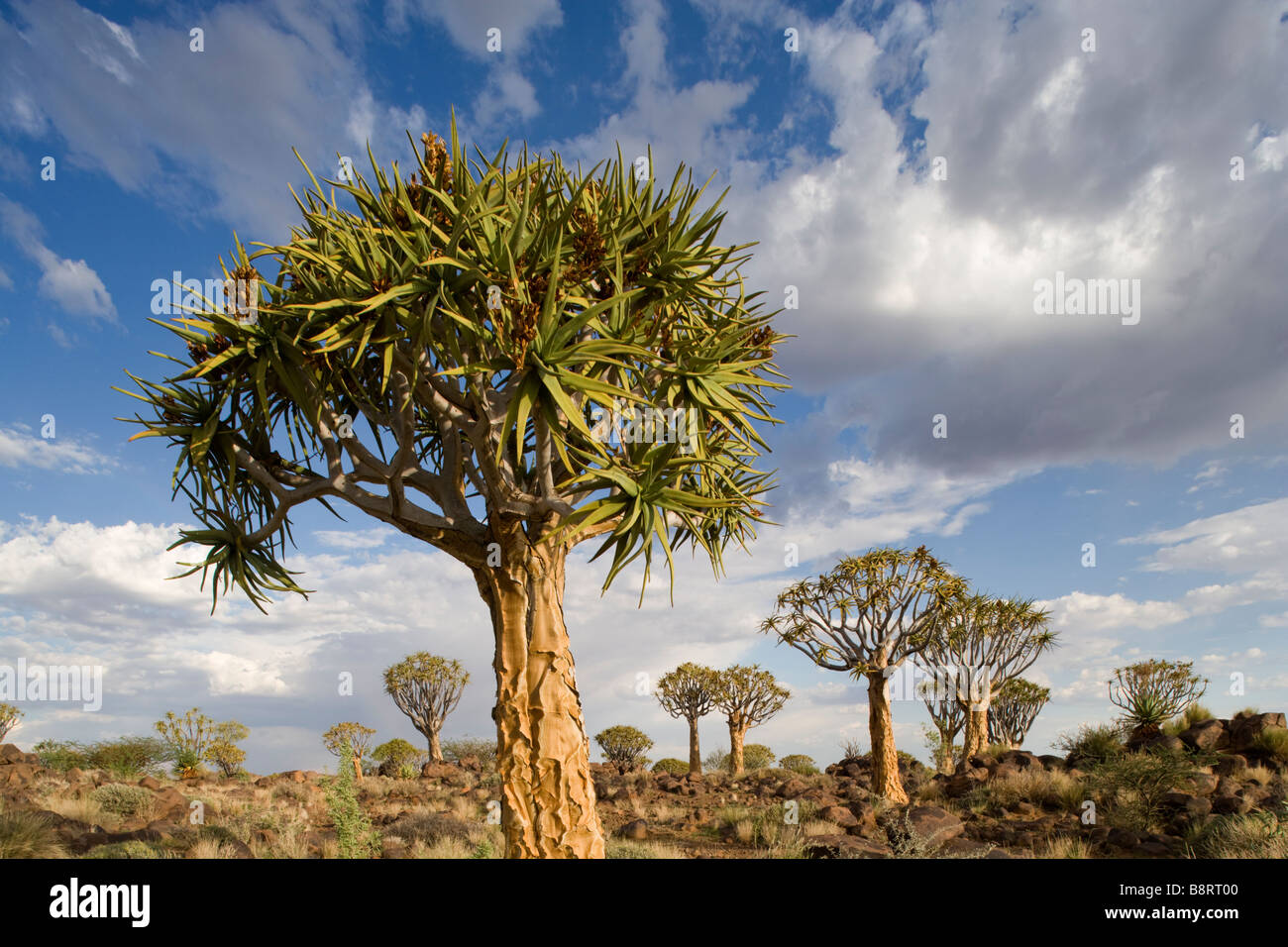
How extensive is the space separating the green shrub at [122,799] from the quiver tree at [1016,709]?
24803mm

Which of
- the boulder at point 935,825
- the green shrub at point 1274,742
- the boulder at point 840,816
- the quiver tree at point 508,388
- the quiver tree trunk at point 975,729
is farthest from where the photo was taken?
the quiver tree trunk at point 975,729

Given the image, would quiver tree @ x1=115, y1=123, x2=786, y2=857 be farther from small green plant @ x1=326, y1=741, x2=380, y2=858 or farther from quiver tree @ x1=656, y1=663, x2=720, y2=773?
quiver tree @ x1=656, y1=663, x2=720, y2=773

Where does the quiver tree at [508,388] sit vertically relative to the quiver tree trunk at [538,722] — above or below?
above

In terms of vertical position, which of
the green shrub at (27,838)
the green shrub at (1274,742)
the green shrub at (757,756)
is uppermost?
the green shrub at (27,838)

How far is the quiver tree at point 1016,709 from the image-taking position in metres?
26.8

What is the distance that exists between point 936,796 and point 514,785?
11510 mm

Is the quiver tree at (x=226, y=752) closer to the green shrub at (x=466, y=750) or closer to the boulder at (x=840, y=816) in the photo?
the green shrub at (x=466, y=750)

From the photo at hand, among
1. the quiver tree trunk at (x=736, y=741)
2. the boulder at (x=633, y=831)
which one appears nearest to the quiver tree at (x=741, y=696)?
the quiver tree trunk at (x=736, y=741)

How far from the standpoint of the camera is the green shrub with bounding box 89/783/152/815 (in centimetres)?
1303

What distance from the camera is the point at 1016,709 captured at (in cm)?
2705

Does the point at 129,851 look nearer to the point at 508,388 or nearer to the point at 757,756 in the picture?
the point at 508,388

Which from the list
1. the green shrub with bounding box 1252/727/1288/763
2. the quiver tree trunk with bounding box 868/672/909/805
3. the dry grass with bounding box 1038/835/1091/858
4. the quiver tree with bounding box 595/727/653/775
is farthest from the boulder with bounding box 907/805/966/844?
the quiver tree with bounding box 595/727/653/775

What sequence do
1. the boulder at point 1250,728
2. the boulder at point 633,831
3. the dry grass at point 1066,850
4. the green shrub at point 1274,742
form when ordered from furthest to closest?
the boulder at point 1250,728 < the green shrub at point 1274,742 < the boulder at point 633,831 < the dry grass at point 1066,850
